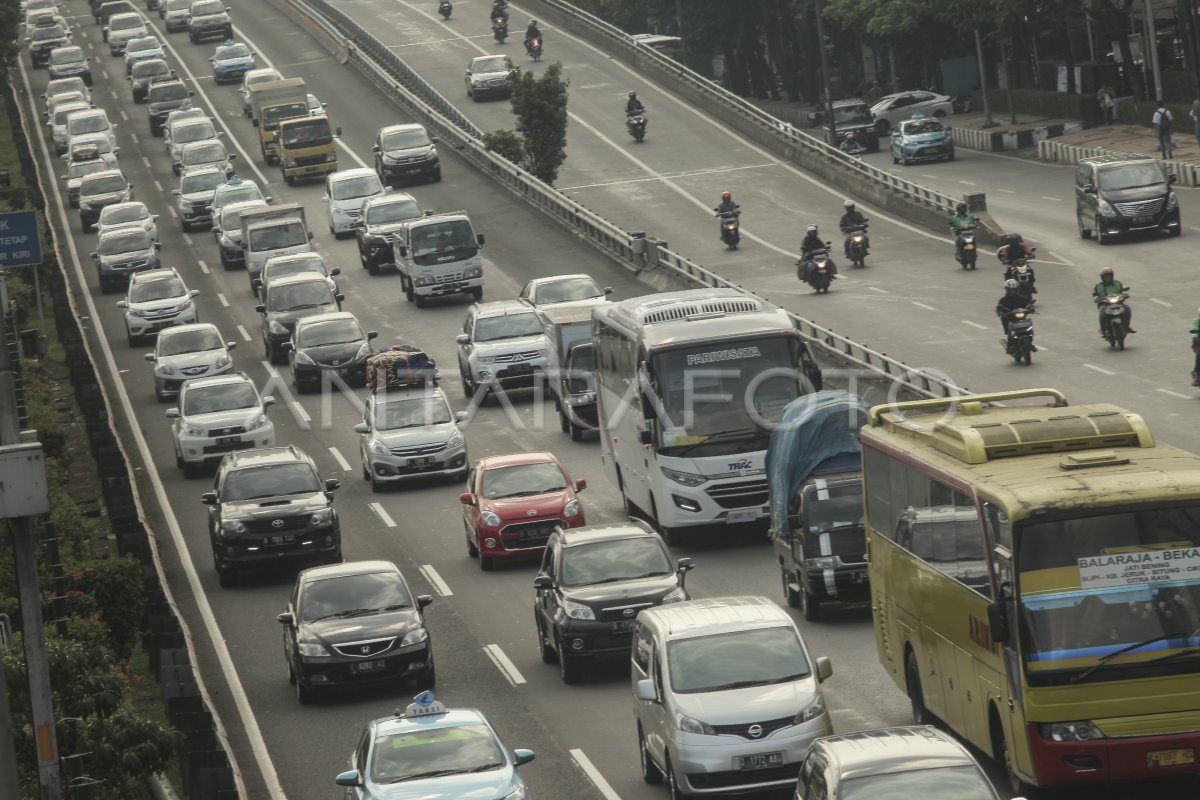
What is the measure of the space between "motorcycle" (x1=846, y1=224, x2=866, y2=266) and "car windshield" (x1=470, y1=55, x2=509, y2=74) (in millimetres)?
32203

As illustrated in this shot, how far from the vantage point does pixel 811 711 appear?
1652 centimetres

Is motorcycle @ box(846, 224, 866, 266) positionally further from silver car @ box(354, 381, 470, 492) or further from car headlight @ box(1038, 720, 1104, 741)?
car headlight @ box(1038, 720, 1104, 741)

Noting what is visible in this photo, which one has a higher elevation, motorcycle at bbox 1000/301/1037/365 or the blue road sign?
the blue road sign

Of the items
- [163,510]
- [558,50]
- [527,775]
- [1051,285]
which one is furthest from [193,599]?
[558,50]

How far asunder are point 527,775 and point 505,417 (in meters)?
20.6

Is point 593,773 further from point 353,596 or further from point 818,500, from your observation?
point 818,500

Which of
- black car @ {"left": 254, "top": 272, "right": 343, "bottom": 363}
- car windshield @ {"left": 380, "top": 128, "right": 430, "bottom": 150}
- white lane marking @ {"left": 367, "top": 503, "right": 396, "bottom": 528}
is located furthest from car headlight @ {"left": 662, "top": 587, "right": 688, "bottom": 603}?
car windshield @ {"left": 380, "top": 128, "right": 430, "bottom": 150}

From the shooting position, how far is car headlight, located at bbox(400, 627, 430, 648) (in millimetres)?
22000

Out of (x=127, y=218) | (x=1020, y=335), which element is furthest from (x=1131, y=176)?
(x=127, y=218)

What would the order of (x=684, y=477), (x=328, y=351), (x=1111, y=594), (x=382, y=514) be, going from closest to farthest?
(x=1111, y=594)
(x=684, y=477)
(x=382, y=514)
(x=328, y=351)

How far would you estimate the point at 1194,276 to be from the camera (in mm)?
42375

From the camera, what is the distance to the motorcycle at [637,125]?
69750mm

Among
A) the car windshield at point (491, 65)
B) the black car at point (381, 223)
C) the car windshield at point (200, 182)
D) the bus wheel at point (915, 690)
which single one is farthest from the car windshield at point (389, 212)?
the bus wheel at point (915, 690)

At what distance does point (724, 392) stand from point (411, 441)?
7.73 m
